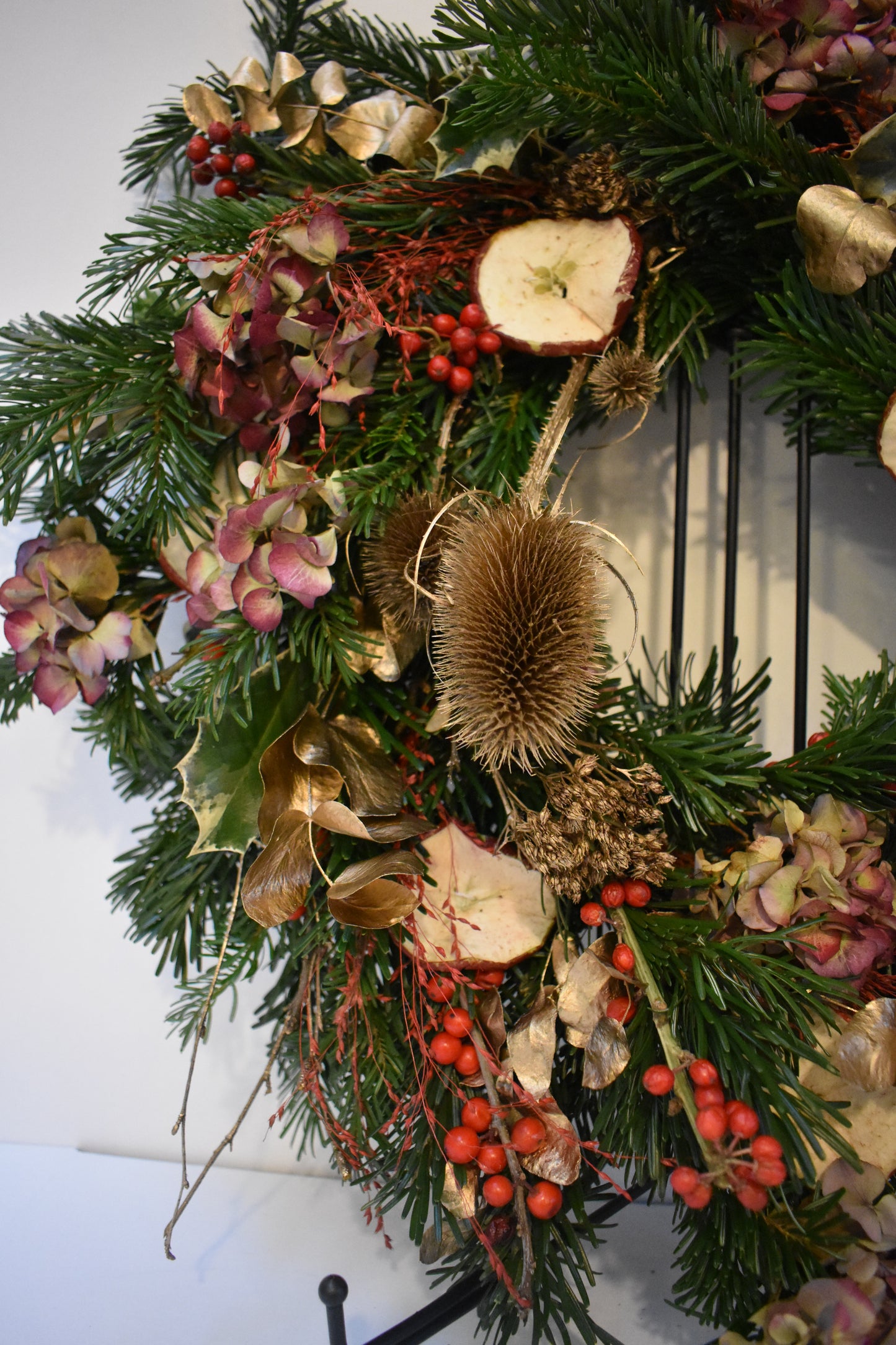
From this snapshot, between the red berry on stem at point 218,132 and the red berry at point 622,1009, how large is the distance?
24.4 inches

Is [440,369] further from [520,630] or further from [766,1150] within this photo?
[766,1150]

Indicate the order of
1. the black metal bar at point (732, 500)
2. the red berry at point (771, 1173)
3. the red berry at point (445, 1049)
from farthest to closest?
the black metal bar at point (732, 500), the red berry at point (445, 1049), the red berry at point (771, 1173)

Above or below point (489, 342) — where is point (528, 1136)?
below

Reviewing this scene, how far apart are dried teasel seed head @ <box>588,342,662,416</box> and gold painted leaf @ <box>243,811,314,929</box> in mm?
289

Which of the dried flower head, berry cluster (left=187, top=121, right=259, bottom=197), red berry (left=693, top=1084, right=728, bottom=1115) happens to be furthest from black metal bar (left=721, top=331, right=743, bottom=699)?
berry cluster (left=187, top=121, right=259, bottom=197)

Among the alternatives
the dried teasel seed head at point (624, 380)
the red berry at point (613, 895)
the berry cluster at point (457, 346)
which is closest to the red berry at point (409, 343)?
the berry cluster at point (457, 346)

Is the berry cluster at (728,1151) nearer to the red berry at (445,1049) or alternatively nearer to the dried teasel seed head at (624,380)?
the red berry at (445,1049)

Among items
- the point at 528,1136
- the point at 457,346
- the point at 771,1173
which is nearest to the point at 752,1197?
the point at 771,1173

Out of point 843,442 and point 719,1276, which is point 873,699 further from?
point 719,1276

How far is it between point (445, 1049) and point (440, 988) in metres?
0.03

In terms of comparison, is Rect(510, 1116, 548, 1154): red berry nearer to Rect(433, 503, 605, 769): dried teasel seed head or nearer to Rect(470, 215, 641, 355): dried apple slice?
Rect(433, 503, 605, 769): dried teasel seed head

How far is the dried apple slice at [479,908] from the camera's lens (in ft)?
1.57

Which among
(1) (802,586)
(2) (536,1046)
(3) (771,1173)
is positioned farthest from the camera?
(1) (802,586)

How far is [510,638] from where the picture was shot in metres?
0.40
